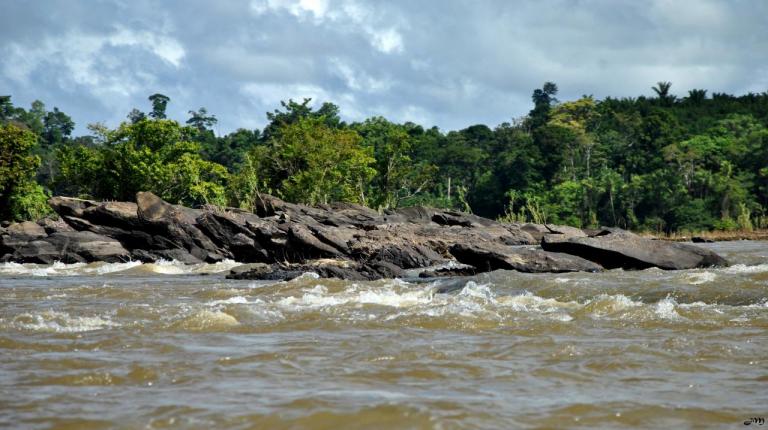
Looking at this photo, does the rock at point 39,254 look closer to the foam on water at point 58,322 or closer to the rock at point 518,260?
the rock at point 518,260

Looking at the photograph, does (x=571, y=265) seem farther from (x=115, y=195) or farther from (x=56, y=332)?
(x=115, y=195)

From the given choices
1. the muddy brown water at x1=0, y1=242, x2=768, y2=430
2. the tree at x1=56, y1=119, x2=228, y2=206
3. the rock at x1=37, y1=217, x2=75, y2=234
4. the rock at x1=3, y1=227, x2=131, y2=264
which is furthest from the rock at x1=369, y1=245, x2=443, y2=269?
the tree at x1=56, y1=119, x2=228, y2=206

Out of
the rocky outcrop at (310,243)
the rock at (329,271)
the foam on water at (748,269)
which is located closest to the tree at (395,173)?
the rocky outcrop at (310,243)

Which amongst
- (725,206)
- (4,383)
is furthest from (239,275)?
(725,206)

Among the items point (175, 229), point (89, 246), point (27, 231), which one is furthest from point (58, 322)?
point (27, 231)

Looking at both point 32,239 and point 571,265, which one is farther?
point 32,239

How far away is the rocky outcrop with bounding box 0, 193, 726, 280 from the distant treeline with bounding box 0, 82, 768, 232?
31.1 ft

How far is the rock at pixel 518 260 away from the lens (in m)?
18.1

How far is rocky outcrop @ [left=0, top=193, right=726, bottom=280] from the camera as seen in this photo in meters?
18.8

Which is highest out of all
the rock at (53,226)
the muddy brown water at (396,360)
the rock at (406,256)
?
the rock at (53,226)

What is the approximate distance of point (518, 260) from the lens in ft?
60.0

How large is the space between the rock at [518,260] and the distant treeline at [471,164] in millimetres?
24266

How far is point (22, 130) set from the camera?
156 ft

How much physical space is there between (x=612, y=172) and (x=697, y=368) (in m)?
66.4
